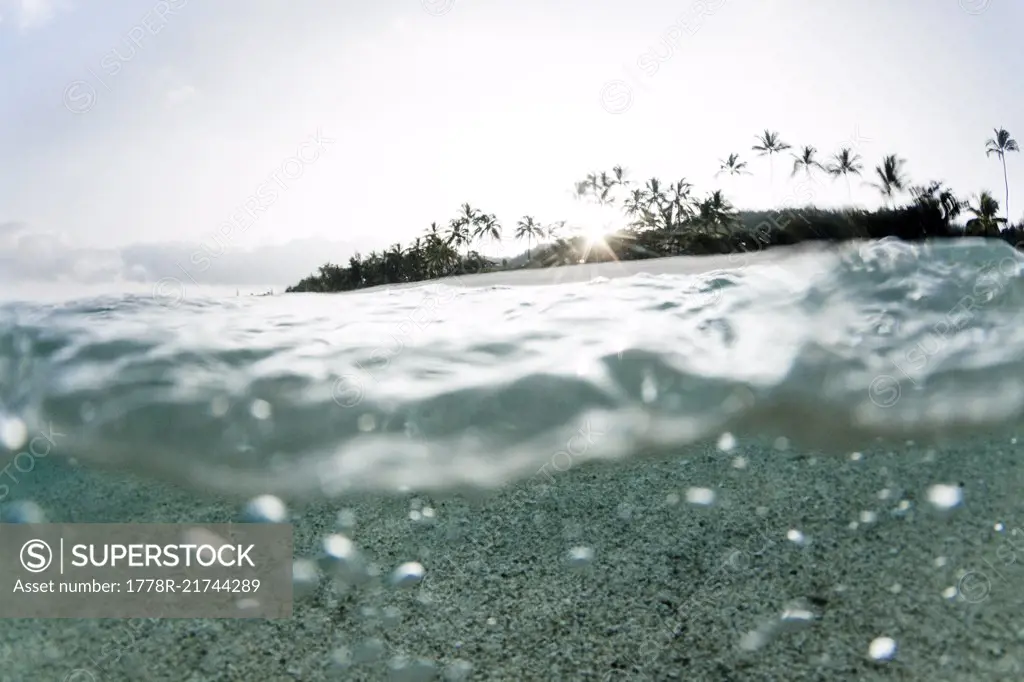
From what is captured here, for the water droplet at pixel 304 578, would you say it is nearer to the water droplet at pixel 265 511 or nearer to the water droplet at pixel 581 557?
the water droplet at pixel 265 511

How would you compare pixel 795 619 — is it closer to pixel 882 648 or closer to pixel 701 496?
pixel 882 648

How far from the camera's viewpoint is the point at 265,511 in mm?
3967

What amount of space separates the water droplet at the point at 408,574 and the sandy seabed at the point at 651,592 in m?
0.04

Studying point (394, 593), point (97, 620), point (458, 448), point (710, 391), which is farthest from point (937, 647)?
point (97, 620)

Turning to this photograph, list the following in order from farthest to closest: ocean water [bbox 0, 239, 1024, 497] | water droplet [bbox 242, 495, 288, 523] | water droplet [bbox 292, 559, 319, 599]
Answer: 1. ocean water [bbox 0, 239, 1024, 497]
2. water droplet [bbox 242, 495, 288, 523]
3. water droplet [bbox 292, 559, 319, 599]

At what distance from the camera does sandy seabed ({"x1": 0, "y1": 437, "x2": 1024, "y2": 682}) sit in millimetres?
2736

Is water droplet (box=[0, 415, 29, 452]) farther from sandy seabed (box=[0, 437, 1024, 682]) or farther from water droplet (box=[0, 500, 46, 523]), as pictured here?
sandy seabed (box=[0, 437, 1024, 682])

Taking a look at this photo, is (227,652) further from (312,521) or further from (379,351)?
(379,351)

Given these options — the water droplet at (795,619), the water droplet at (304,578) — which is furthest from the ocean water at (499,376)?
the water droplet at (795,619)

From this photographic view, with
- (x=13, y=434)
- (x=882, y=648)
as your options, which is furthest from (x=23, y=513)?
(x=882, y=648)

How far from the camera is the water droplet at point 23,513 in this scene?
4.30 meters

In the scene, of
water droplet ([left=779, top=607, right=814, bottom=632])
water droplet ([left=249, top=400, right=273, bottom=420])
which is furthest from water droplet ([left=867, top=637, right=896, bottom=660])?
water droplet ([left=249, top=400, right=273, bottom=420])

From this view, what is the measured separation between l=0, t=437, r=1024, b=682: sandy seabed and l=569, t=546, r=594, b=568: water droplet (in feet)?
0.10

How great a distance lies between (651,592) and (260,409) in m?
3.53
